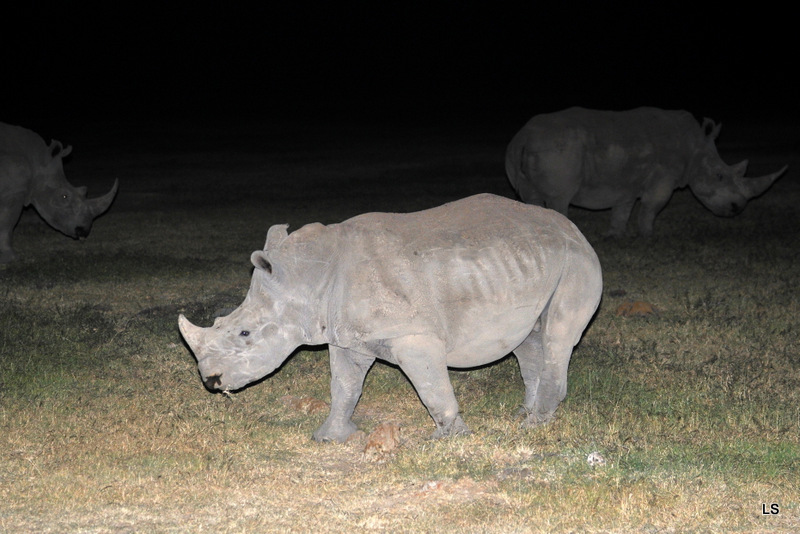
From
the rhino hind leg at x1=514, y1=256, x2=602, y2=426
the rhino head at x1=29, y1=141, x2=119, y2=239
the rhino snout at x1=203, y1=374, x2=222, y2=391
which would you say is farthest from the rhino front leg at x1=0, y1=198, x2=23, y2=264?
the rhino hind leg at x1=514, y1=256, x2=602, y2=426

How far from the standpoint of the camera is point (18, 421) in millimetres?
6516

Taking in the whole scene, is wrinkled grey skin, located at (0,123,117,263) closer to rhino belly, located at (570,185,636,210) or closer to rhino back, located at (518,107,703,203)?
rhino back, located at (518,107,703,203)

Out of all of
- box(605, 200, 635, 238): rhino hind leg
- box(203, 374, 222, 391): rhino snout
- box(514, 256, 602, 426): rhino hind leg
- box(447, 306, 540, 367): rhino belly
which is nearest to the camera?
box(203, 374, 222, 391): rhino snout

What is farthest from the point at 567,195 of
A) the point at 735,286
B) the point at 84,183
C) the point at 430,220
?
the point at 84,183

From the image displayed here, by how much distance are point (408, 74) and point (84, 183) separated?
3465 cm

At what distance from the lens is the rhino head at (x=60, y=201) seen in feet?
41.2

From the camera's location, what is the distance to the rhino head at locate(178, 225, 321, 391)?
5672 millimetres

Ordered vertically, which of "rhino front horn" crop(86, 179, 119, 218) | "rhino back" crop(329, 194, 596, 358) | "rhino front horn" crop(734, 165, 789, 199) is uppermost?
"rhino back" crop(329, 194, 596, 358)

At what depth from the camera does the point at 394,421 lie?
22.0ft

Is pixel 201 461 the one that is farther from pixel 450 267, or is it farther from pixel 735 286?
pixel 735 286

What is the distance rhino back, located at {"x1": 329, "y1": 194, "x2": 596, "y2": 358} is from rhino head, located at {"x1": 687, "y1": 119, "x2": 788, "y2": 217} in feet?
25.9

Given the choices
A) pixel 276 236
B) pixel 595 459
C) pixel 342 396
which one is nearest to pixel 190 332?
pixel 276 236

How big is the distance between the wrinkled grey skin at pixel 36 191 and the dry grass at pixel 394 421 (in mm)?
602

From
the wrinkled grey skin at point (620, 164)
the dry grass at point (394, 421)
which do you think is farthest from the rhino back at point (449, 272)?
the wrinkled grey skin at point (620, 164)
